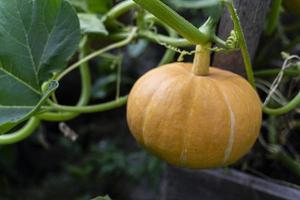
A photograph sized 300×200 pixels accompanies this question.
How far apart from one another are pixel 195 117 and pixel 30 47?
22cm

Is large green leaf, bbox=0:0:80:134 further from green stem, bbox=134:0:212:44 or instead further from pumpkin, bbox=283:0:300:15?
pumpkin, bbox=283:0:300:15

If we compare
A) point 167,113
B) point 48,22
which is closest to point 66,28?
point 48,22

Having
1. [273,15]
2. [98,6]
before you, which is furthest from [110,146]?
[273,15]

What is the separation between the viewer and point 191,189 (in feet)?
2.55

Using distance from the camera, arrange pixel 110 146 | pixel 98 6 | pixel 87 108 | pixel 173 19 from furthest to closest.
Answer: pixel 110 146
pixel 98 6
pixel 87 108
pixel 173 19

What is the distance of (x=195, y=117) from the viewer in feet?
1.73

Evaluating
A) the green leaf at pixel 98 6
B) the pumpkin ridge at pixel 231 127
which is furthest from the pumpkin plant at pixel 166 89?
the green leaf at pixel 98 6

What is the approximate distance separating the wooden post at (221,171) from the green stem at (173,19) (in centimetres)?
11

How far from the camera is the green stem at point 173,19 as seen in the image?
1.59 feet

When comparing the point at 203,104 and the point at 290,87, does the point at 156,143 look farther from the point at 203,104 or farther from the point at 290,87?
the point at 290,87

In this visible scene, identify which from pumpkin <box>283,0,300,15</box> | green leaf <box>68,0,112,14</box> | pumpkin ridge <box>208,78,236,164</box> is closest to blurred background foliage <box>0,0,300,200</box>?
green leaf <box>68,0,112,14</box>

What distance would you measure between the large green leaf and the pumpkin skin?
0.11 m

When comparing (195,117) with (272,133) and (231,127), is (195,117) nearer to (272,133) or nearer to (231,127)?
(231,127)

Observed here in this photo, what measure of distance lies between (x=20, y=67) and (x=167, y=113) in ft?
0.62
